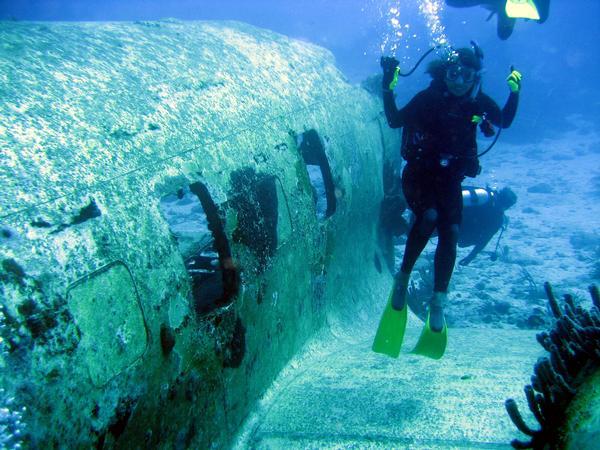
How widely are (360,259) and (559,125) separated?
31532 millimetres

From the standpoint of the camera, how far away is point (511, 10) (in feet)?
23.9

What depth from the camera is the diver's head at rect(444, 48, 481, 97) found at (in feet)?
13.1

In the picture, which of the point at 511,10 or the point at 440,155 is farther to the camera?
the point at 511,10

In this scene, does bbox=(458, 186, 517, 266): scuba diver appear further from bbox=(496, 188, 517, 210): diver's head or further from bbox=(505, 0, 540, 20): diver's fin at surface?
bbox=(505, 0, 540, 20): diver's fin at surface

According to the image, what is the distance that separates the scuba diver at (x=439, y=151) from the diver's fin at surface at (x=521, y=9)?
3.95 m

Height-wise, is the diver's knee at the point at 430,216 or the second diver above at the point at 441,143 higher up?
the second diver above at the point at 441,143

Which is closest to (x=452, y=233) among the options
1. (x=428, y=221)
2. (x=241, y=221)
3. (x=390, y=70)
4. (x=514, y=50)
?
(x=428, y=221)

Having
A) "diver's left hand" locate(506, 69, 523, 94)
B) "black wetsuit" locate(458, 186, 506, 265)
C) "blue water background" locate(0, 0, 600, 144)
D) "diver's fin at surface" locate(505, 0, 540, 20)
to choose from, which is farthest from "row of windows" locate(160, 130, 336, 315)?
"diver's fin at surface" locate(505, 0, 540, 20)

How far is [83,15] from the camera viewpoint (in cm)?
8900

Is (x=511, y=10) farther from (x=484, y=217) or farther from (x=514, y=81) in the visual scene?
(x=514, y=81)

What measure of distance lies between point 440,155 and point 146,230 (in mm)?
3112

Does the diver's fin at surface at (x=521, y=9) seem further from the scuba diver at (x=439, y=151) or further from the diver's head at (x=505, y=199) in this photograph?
the scuba diver at (x=439, y=151)

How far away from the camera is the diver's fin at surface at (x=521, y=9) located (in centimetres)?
716

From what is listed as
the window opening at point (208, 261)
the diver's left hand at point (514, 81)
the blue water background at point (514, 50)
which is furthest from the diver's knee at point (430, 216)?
the blue water background at point (514, 50)
